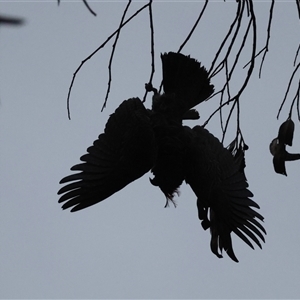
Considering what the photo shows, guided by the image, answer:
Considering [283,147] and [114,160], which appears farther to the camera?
[114,160]

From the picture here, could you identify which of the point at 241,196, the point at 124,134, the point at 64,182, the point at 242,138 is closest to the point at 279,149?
the point at 242,138

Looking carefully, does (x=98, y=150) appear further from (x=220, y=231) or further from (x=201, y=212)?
(x=220, y=231)

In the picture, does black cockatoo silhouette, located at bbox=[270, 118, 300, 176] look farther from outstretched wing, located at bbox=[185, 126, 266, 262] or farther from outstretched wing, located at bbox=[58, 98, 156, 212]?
outstretched wing, located at bbox=[58, 98, 156, 212]

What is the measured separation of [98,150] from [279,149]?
804mm

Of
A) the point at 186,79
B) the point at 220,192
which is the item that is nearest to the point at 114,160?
the point at 220,192

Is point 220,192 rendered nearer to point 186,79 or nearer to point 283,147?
point 283,147

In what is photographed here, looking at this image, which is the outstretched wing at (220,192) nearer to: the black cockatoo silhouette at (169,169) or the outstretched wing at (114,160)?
the black cockatoo silhouette at (169,169)

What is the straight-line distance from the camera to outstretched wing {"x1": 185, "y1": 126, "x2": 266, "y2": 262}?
208cm

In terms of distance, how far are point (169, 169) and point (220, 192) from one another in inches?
10.3

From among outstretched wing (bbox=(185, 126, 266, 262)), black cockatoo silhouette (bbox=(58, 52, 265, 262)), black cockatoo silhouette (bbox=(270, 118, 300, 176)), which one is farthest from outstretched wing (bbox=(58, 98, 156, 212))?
black cockatoo silhouette (bbox=(270, 118, 300, 176))

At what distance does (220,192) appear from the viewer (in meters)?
2.12

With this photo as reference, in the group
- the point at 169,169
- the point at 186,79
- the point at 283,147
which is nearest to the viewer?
the point at 283,147

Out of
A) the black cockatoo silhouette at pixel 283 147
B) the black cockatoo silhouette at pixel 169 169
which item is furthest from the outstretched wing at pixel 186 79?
the black cockatoo silhouette at pixel 283 147

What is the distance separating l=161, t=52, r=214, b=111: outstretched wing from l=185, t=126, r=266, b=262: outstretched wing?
1.17ft
